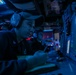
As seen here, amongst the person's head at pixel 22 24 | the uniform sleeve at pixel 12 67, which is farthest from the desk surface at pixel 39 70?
the person's head at pixel 22 24

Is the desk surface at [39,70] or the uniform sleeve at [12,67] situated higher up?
the uniform sleeve at [12,67]

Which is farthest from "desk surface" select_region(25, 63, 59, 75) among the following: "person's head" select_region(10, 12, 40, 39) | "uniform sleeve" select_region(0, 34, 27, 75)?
"person's head" select_region(10, 12, 40, 39)

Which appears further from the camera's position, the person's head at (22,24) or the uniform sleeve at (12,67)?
the person's head at (22,24)

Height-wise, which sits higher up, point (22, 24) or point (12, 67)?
point (22, 24)

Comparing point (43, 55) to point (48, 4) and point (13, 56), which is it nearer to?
point (13, 56)

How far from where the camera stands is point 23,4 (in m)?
2.23

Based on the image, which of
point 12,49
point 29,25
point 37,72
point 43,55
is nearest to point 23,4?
point 29,25

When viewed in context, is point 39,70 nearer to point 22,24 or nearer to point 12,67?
point 12,67

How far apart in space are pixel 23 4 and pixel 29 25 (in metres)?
0.83

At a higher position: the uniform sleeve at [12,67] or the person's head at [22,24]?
the person's head at [22,24]

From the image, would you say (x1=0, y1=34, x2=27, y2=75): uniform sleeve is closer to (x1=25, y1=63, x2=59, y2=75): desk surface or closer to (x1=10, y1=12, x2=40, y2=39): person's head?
(x1=25, y1=63, x2=59, y2=75): desk surface

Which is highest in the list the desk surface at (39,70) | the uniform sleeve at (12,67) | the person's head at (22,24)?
the person's head at (22,24)

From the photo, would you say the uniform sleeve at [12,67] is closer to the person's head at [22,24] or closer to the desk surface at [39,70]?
the desk surface at [39,70]

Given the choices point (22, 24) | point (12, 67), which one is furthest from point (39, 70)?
point (22, 24)
